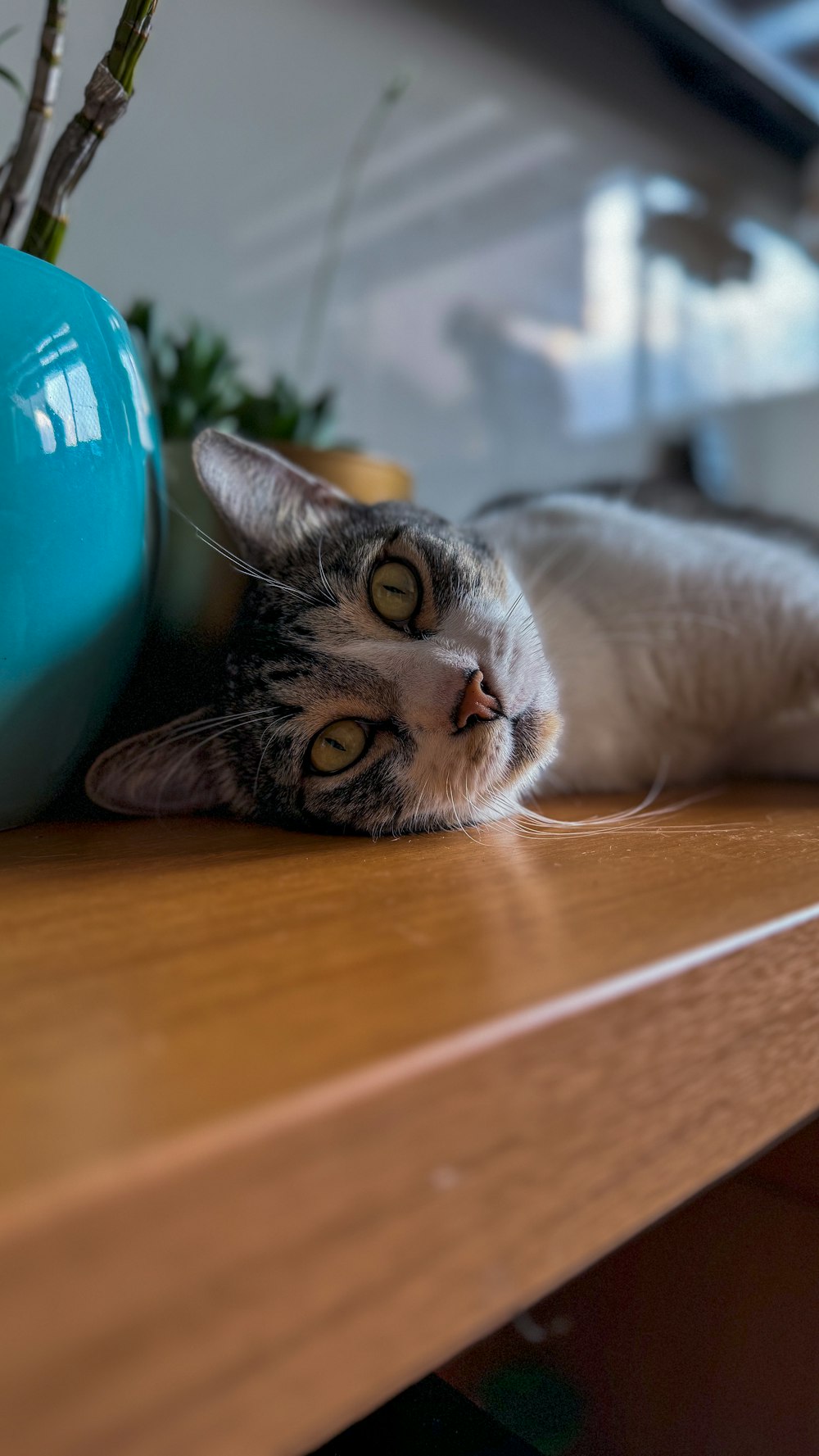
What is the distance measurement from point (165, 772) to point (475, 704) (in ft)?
1.05

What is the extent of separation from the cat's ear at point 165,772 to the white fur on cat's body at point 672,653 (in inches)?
15.3

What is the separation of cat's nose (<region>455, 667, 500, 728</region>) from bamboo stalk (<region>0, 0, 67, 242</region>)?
22.2 inches

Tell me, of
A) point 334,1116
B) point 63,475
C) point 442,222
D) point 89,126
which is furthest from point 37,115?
point 442,222

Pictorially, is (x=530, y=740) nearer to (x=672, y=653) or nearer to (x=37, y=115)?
(x=672, y=653)

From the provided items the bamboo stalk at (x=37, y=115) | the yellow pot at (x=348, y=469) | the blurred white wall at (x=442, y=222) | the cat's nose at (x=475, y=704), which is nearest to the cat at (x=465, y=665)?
the cat's nose at (x=475, y=704)

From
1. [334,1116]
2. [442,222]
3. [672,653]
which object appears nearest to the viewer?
[334,1116]

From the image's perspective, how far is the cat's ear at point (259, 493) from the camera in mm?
891

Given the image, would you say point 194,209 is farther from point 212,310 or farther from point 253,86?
point 253,86

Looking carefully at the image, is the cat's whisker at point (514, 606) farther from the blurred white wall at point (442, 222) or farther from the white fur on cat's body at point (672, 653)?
the blurred white wall at point (442, 222)

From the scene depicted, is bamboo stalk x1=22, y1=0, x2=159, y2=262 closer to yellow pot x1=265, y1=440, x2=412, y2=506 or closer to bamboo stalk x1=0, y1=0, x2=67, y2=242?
bamboo stalk x1=0, y1=0, x2=67, y2=242

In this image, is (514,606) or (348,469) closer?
(514,606)

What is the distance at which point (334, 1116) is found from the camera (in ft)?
0.87

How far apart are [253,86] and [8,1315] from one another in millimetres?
1786

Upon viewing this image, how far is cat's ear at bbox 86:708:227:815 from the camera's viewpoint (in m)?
0.83
